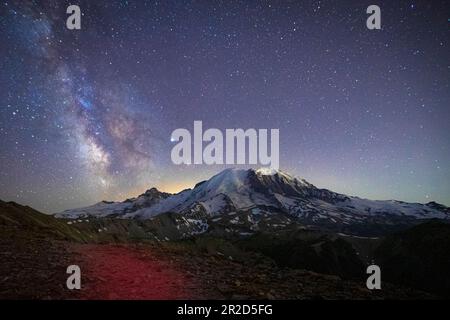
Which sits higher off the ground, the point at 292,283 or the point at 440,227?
the point at 292,283

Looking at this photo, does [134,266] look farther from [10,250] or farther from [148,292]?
[10,250]

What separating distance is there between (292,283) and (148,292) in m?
6.38

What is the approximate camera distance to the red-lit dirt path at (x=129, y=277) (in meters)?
11.4

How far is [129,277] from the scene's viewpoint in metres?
13.2

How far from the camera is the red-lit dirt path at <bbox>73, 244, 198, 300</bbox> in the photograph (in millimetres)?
11422

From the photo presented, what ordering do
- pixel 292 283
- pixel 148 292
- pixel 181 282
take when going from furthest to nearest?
pixel 292 283 < pixel 181 282 < pixel 148 292

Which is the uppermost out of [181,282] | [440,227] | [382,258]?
[181,282]

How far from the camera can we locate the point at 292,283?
1402 centimetres

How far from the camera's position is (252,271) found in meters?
16.0
